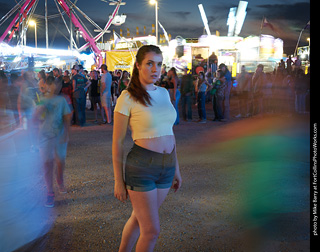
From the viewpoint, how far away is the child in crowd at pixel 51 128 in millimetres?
4348

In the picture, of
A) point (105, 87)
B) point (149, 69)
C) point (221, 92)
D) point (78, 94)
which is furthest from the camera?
point (221, 92)

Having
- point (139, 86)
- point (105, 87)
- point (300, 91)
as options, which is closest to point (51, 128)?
point (139, 86)

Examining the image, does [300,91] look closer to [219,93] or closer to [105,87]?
[219,93]

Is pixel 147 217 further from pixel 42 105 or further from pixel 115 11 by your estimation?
pixel 115 11

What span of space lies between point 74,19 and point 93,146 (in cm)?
3545

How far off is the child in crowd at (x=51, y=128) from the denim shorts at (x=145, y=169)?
2330mm

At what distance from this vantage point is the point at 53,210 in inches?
166

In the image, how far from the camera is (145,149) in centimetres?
231

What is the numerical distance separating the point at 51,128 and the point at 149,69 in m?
2.39

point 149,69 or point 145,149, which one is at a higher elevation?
point 149,69

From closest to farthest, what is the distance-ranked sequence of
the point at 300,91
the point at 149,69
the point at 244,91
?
the point at 149,69 → the point at 300,91 → the point at 244,91

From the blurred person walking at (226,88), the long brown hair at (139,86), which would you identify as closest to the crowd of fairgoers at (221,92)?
the blurred person walking at (226,88)

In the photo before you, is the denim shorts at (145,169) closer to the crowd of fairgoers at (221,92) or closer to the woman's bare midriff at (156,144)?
the woman's bare midriff at (156,144)
